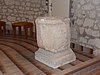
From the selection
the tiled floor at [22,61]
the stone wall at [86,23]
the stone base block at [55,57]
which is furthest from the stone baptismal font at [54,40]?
the stone wall at [86,23]

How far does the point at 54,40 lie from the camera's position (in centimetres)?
273

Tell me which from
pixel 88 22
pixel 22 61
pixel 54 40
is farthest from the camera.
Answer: pixel 88 22

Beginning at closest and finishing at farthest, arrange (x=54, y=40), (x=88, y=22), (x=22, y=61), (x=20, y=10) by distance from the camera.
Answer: (x=54, y=40) → (x=22, y=61) → (x=88, y=22) → (x=20, y=10)

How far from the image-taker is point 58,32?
2742mm

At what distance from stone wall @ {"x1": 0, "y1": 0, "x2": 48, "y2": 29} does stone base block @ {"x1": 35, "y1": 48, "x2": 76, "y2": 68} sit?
311cm

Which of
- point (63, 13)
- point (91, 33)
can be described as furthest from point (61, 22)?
point (63, 13)

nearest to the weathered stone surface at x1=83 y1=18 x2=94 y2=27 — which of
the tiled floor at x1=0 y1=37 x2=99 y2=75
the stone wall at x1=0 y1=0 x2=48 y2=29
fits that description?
the tiled floor at x1=0 y1=37 x2=99 y2=75

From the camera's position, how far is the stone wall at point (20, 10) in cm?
588

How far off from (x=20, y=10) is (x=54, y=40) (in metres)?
3.59

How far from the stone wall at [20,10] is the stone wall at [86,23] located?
→ 1893 mm

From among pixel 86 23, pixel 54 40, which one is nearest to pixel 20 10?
pixel 86 23

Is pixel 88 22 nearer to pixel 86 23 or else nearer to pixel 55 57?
pixel 86 23

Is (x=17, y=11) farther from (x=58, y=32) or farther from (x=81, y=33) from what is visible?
(x=58, y=32)

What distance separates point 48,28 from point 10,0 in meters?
3.64
